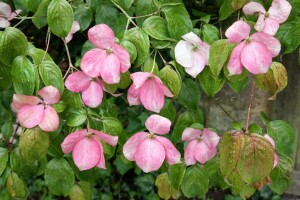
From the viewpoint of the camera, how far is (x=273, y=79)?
91cm

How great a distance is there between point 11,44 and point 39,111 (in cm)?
14

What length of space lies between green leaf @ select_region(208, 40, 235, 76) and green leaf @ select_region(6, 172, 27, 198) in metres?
0.62

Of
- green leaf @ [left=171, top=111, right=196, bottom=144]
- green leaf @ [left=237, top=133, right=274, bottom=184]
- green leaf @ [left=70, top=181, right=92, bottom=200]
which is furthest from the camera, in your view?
green leaf @ [left=70, top=181, right=92, bottom=200]

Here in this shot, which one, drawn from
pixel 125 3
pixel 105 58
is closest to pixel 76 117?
pixel 105 58

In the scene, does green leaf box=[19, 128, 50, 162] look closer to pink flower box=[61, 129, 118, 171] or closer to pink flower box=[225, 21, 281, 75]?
pink flower box=[61, 129, 118, 171]

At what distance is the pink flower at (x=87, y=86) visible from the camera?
0.92 m

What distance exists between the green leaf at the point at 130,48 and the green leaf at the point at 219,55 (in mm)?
148

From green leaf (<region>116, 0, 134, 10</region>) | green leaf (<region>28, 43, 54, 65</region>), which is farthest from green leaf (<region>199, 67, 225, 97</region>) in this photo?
green leaf (<region>28, 43, 54, 65</region>)

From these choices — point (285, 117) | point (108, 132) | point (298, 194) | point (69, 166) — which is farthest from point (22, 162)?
point (298, 194)

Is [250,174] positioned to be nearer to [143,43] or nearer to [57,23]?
[143,43]

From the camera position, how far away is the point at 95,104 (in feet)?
3.09

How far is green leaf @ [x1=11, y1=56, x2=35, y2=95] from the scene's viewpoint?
2.87 ft

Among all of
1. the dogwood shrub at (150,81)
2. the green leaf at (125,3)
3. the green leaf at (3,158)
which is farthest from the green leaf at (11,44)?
the green leaf at (3,158)

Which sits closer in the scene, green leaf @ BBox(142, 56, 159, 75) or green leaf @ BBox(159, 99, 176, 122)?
green leaf @ BBox(142, 56, 159, 75)
